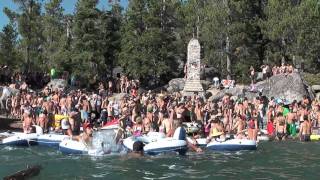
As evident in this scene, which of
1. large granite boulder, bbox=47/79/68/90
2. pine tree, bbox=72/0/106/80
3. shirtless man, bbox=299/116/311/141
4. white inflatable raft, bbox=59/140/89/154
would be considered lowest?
white inflatable raft, bbox=59/140/89/154

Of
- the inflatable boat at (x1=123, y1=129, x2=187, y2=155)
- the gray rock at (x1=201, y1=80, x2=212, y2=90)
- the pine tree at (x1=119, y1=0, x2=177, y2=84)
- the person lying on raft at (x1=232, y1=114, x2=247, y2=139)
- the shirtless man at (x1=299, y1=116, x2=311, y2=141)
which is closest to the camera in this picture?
the inflatable boat at (x1=123, y1=129, x2=187, y2=155)

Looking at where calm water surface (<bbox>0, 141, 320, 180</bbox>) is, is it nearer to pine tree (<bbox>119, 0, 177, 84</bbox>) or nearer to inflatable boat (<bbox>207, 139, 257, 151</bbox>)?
inflatable boat (<bbox>207, 139, 257, 151</bbox>)

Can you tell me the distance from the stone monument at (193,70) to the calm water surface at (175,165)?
47.8ft

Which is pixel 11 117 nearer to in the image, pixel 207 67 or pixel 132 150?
pixel 132 150

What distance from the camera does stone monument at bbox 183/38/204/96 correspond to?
3541cm

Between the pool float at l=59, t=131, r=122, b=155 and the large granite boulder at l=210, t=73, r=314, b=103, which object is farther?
the large granite boulder at l=210, t=73, r=314, b=103

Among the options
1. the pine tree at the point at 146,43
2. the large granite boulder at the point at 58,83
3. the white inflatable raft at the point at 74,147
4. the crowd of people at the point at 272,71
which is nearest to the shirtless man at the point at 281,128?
the white inflatable raft at the point at 74,147

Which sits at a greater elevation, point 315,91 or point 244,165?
point 315,91

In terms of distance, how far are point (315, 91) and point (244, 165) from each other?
68.5 ft

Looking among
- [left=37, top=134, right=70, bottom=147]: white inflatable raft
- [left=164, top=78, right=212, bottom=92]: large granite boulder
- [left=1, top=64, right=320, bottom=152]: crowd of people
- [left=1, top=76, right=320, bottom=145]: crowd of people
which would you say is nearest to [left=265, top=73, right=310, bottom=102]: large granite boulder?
[left=1, top=64, right=320, bottom=152]: crowd of people

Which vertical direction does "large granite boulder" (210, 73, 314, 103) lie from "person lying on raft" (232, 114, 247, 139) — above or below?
above

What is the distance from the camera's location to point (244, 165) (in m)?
17.7

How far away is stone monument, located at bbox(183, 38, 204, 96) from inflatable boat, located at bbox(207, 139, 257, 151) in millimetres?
15000

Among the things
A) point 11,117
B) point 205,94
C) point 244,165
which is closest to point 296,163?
point 244,165
